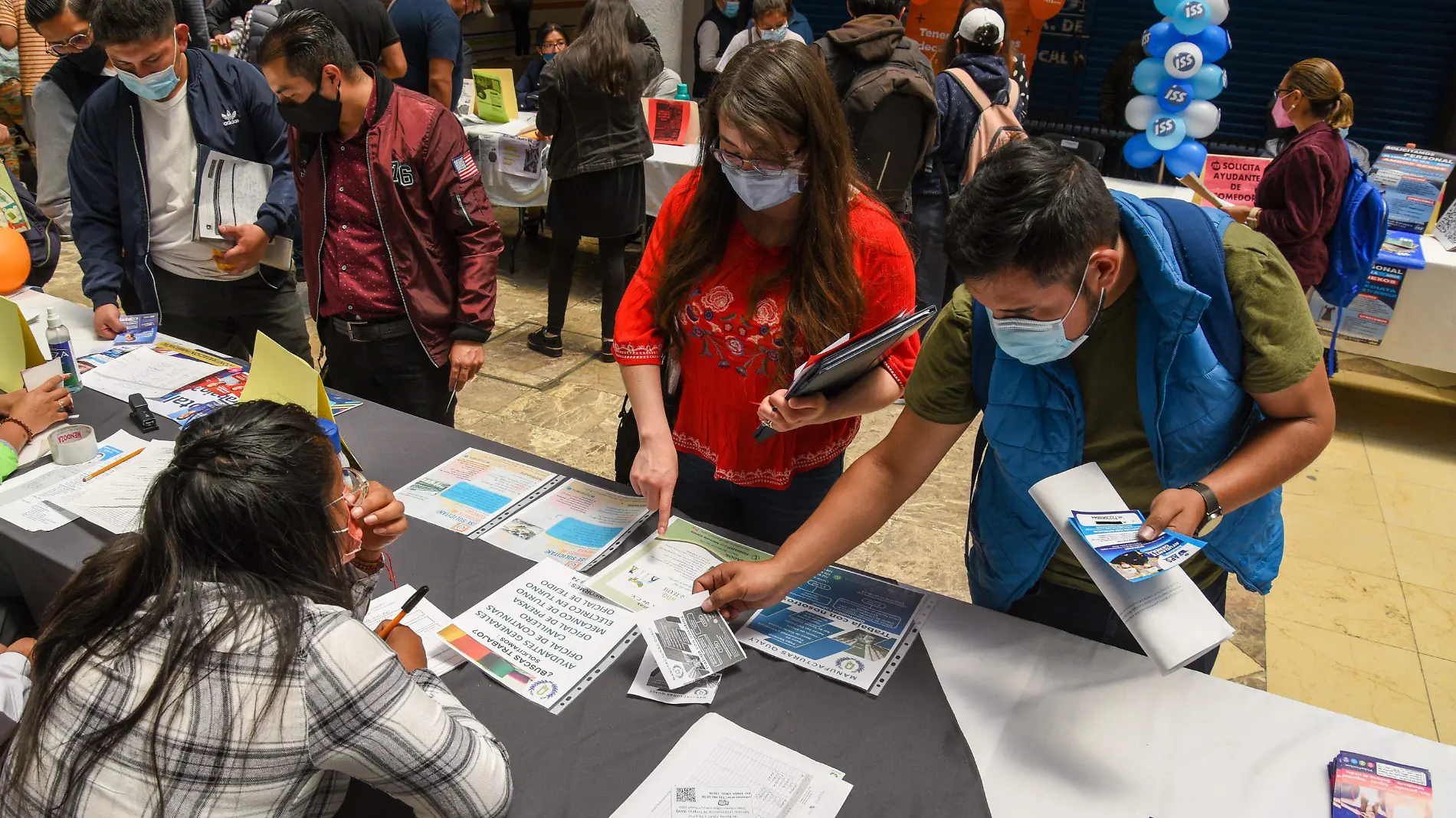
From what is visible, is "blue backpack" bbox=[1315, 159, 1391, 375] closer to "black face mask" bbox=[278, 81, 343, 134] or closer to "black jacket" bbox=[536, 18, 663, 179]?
"black jacket" bbox=[536, 18, 663, 179]

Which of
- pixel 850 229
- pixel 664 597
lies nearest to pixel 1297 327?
pixel 850 229

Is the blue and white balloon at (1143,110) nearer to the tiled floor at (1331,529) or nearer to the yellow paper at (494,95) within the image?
the tiled floor at (1331,529)

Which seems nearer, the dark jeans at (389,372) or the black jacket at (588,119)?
the dark jeans at (389,372)

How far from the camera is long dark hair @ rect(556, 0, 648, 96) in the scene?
148 inches

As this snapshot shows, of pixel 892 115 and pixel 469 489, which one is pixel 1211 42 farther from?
pixel 469 489

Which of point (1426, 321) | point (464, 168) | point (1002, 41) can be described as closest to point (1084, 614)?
point (464, 168)

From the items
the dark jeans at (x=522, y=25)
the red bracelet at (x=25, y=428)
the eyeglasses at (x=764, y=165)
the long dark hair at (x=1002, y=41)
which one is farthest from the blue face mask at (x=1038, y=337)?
the dark jeans at (x=522, y=25)

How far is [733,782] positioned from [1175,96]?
456 cm

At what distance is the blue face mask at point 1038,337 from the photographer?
1246 millimetres

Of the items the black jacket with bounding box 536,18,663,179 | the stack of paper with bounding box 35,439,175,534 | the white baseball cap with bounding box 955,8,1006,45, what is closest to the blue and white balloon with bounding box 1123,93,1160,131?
the white baseball cap with bounding box 955,8,1006,45

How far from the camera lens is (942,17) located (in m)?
6.03

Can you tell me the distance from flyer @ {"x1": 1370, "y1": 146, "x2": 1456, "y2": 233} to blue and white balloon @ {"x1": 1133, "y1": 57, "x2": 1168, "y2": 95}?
1.12 meters

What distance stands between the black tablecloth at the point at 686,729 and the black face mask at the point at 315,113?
109 centimetres

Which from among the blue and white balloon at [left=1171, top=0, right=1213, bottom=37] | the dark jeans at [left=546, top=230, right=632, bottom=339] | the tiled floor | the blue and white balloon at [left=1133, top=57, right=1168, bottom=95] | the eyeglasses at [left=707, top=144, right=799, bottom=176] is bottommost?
→ the tiled floor
